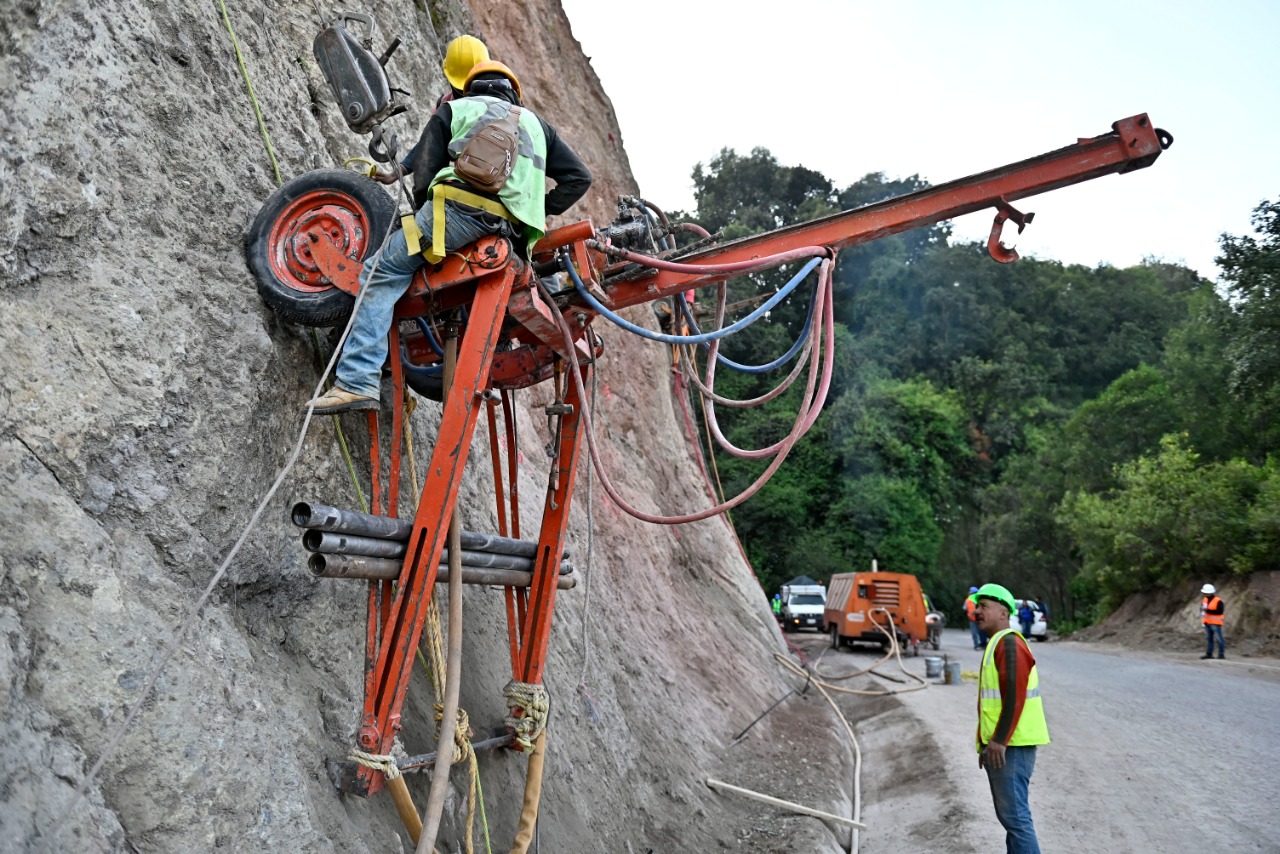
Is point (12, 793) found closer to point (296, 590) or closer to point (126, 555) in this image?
point (126, 555)

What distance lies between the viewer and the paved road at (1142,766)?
21.3 feet

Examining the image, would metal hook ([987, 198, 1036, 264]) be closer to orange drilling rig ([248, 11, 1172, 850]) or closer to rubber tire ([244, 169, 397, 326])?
orange drilling rig ([248, 11, 1172, 850])

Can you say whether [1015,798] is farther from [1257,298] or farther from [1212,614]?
[1257,298]

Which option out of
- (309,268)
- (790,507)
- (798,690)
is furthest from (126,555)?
(790,507)

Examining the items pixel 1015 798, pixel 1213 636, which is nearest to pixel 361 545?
pixel 1015 798

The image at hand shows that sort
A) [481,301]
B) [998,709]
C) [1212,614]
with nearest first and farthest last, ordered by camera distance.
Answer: [481,301] → [998,709] → [1212,614]

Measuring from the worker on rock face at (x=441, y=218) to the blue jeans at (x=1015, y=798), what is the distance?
12.8 feet

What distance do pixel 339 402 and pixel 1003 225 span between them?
3244 mm

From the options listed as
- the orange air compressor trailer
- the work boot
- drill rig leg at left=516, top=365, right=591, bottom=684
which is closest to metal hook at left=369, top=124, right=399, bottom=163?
the work boot

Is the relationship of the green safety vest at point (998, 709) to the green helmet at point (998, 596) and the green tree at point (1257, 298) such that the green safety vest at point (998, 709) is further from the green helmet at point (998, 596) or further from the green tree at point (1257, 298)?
the green tree at point (1257, 298)

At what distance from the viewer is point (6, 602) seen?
301 cm

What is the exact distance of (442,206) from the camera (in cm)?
415

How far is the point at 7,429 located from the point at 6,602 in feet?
2.16

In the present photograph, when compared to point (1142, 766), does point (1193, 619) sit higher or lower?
higher
